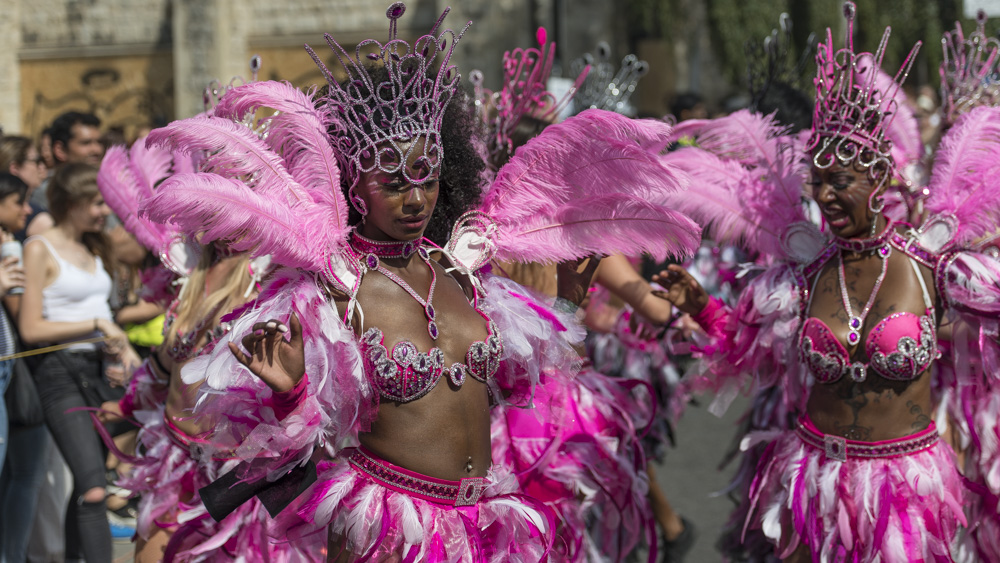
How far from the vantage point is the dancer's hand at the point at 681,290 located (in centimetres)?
382

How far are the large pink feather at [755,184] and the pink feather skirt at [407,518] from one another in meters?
1.51

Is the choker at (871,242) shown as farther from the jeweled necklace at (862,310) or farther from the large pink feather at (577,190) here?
the large pink feather at (577,190)

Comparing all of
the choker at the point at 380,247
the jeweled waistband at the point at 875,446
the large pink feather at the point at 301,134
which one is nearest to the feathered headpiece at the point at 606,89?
the jeweled waistband at the point at 875,446

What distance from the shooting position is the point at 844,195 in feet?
11.3

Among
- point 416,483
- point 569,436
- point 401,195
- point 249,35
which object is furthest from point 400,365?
point 249,35

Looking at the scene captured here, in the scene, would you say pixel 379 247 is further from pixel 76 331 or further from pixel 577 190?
pixel 76 331

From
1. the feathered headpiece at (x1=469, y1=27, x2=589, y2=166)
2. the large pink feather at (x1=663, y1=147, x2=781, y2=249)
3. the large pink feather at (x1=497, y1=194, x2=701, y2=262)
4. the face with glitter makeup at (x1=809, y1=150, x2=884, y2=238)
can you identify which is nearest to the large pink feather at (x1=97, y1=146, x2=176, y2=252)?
the feathered headpiece at (x1=469, y1=27, x2=589, y2=166)

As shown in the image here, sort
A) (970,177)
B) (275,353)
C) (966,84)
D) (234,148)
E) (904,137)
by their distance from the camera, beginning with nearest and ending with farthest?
1. (275,353)
2. (234,148)
3. (970,177)
4. (904,137)
5. (966,84)

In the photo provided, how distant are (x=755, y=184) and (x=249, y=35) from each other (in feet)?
46.5

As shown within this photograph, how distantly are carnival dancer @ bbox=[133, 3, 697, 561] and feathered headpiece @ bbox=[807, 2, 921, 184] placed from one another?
804mm

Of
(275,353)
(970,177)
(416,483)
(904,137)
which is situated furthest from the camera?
(904,137)

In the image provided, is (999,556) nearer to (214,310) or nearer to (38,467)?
(214,310)

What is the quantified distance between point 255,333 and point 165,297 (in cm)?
219

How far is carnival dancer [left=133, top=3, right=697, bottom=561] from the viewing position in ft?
8.46
